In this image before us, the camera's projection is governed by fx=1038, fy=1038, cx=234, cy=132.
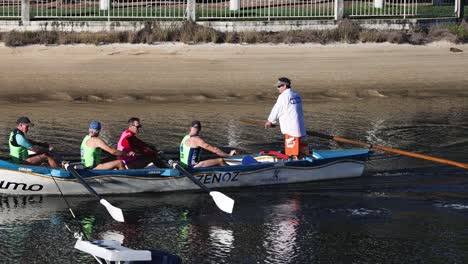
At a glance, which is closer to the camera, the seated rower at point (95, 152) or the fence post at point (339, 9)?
the seated rower at point (95, 152)

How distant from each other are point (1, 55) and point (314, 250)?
1751 cm

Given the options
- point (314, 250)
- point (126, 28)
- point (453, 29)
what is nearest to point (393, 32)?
point (453, 29)

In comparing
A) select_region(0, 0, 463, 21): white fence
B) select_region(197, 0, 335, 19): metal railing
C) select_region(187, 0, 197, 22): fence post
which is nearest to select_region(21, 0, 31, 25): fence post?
select_region(0, 0, 463, 21): white fence

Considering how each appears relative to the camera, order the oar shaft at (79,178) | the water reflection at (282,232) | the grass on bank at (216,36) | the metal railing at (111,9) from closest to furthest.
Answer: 1. the water reflection at (282,232)
2. the oar shaft at (79,178)
3. the grass on bank at (216,36)
4. the metal railing at (111,9)

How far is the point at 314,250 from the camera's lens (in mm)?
15773

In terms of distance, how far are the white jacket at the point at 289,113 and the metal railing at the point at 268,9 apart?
13591mm

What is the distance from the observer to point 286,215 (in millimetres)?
17875

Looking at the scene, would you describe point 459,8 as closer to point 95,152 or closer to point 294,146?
point 294,146

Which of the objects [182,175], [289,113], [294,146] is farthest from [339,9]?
[182,175]

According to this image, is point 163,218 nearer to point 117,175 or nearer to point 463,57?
point 117,175

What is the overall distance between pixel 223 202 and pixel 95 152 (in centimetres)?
301

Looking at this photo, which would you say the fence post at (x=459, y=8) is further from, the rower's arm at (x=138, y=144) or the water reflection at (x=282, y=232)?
the rower's arm at (x=138, y=144)

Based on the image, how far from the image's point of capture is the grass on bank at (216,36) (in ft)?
104

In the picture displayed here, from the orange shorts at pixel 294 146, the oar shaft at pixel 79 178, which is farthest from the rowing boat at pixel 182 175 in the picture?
the orange shorts at pixel 294 146
